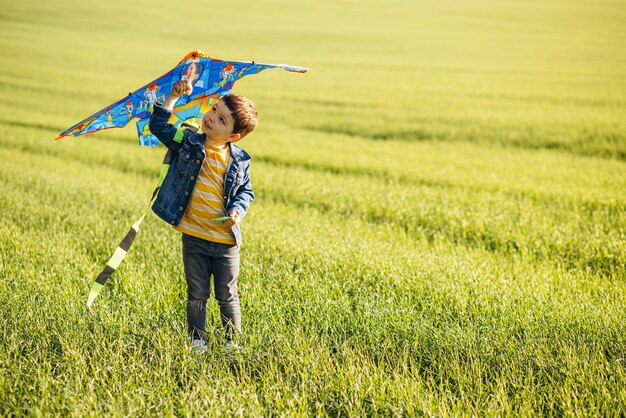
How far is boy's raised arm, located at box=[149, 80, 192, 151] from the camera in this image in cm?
326

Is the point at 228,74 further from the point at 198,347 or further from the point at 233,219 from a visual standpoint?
the point at 198,347

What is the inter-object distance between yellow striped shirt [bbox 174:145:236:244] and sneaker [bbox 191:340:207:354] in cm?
73

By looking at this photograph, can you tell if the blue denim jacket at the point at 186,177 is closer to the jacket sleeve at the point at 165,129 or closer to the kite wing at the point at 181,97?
the jacket sleeve at the point at 165,129

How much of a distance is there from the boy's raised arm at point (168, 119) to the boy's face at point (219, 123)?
0.18 m

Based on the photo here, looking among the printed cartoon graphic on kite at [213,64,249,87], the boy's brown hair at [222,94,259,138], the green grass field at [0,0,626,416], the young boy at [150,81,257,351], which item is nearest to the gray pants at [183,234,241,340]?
the young boy at [150,81,257,351]

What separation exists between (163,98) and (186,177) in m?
0.60

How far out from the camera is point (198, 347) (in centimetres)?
342

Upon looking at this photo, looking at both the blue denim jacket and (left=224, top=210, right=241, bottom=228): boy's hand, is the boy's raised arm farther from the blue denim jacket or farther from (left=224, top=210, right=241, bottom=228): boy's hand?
(left=224, top=210, right=241, bottom=228): boy's hand

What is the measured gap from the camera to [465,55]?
35.2 meters

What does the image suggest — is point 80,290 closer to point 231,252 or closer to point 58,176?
point 231,252

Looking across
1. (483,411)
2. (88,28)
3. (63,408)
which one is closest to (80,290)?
(63,408)

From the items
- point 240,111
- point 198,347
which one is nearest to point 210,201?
point 240,111

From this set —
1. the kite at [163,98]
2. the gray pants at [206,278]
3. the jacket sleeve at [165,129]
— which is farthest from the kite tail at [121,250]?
the gray pants at [206,278]

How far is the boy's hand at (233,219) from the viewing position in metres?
3.28
